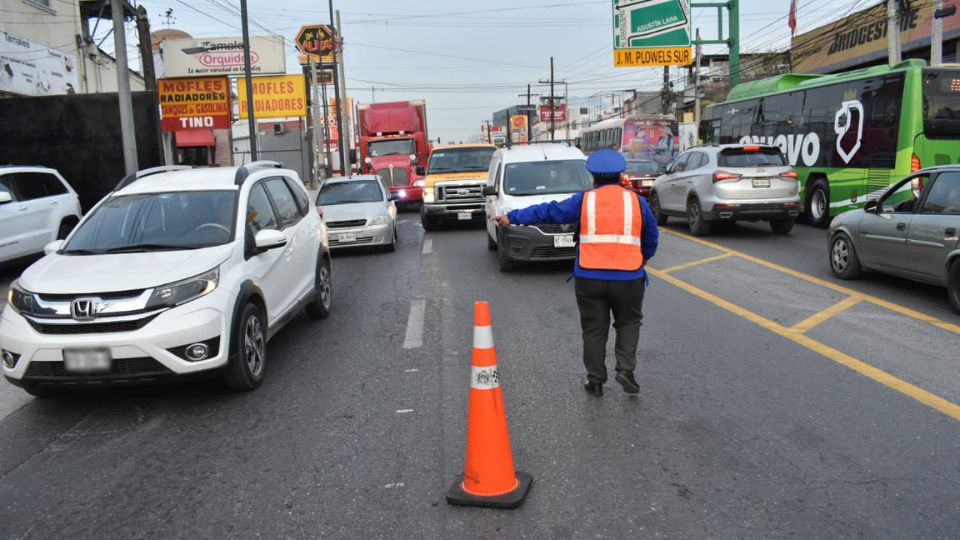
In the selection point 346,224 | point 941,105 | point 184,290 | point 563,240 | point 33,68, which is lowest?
point 563,240

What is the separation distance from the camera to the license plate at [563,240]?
10742 mm

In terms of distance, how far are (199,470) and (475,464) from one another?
1.69 metres

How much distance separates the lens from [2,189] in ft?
37.3

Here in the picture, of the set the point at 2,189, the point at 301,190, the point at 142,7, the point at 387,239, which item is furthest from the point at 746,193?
the point at 142,7

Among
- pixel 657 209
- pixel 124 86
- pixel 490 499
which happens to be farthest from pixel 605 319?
pixel 657 209

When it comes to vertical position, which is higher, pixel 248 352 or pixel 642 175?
pixel 642 175

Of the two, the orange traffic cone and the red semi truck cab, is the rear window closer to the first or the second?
the orange traffic cone

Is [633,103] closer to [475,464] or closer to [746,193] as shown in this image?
[746,193]

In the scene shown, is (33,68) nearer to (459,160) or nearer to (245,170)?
(459,160)

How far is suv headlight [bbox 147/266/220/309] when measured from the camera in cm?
529

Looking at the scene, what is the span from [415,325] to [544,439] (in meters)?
3.56

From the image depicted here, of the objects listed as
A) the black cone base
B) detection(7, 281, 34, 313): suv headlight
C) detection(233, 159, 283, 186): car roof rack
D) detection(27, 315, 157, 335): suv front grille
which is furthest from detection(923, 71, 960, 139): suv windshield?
detection(7, 281, 34, 313): suv headlight

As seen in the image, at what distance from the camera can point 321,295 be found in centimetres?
838

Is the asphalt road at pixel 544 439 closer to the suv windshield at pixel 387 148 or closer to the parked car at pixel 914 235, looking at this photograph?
the parked car at pixel 914 235
